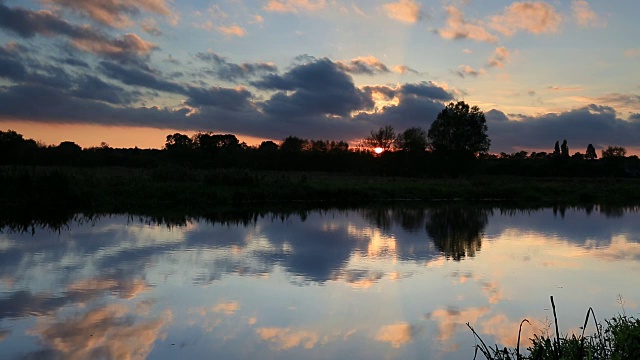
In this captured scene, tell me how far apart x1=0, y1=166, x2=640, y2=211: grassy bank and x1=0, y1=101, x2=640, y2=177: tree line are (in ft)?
52.1

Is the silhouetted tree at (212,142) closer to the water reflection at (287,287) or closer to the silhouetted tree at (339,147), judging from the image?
the silhouetted tree at (339,147)

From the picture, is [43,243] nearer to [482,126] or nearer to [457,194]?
[457,194]

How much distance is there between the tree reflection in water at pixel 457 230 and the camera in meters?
14.9

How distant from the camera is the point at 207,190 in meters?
31.5

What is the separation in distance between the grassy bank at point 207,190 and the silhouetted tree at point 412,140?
17982 mm

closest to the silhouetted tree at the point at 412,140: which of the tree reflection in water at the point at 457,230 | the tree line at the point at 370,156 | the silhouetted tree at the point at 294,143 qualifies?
the tree line at the point at 370,156

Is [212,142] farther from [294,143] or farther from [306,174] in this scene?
[306,174]

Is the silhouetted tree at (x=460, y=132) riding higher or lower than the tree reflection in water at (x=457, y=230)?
higher

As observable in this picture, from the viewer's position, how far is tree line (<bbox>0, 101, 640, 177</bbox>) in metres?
58.4

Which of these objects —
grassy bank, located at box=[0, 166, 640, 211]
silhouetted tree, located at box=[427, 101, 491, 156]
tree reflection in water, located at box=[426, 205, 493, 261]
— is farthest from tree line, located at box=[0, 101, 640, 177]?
tree reflection in water, located at box=[426, 205, 493, 261]

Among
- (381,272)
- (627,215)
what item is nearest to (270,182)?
(627,215)

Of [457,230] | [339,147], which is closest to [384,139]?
[339,147]

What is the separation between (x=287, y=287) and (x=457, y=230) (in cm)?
1123

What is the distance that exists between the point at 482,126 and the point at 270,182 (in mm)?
37355
